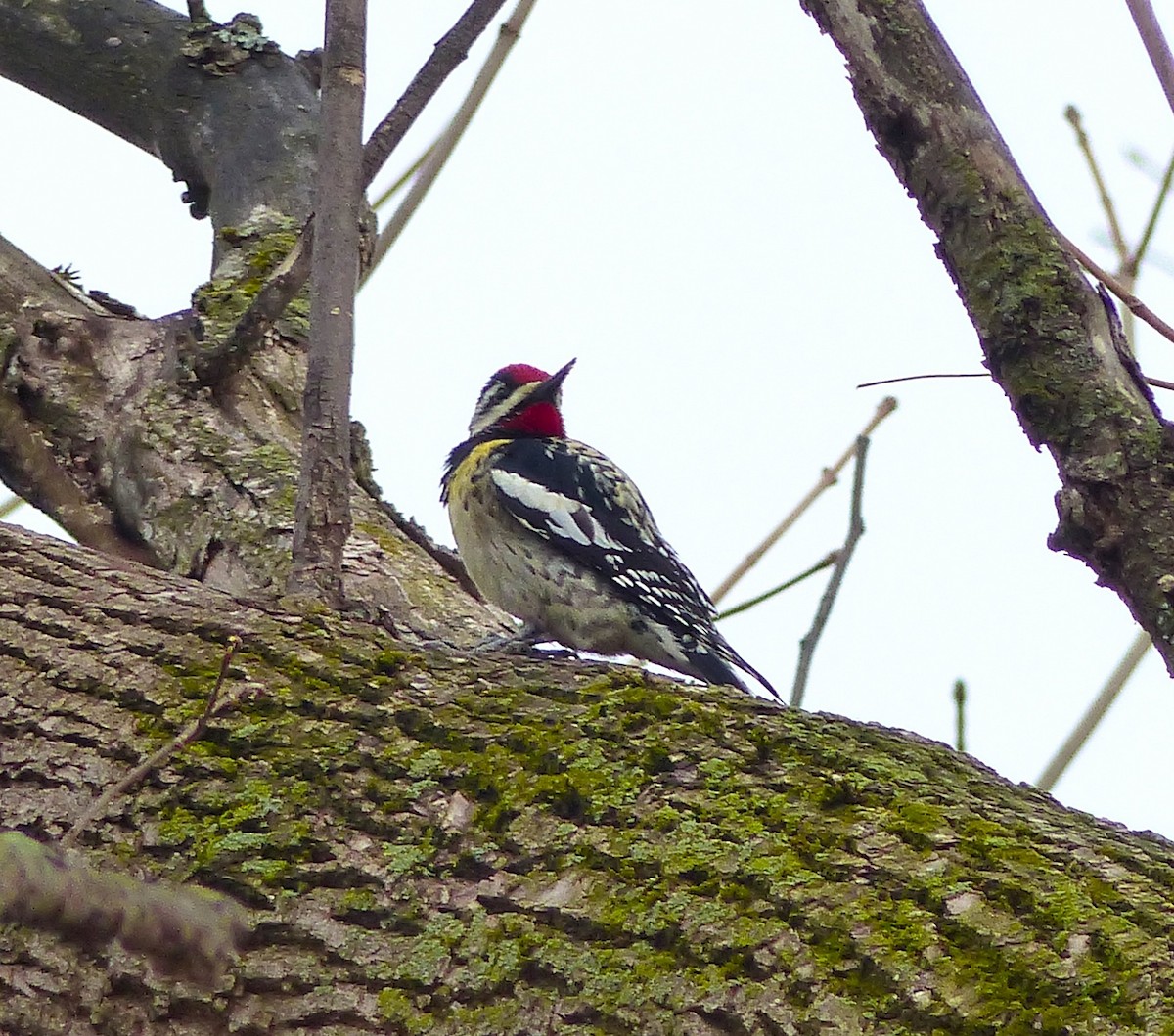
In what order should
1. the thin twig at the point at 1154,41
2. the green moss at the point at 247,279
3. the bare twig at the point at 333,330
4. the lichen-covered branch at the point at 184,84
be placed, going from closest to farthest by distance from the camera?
the thin twig at the point at 1154,41 < the bare twig at the point at 333,330 < the green moss at the point at 247,279 < the lichen-covered branch at the point at 184,84

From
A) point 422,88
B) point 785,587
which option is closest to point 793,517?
point 785,587

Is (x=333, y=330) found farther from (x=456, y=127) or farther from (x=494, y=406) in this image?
(x=494, y=406)

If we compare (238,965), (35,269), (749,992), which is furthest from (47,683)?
(35,269)

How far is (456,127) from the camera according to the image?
10.5 feet

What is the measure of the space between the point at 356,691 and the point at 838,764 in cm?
60

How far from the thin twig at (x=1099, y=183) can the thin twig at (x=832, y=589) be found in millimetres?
567

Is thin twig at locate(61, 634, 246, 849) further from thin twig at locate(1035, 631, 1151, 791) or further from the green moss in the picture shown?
the green moss

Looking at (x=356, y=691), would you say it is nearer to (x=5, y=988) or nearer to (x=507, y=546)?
(x=5, y=988)

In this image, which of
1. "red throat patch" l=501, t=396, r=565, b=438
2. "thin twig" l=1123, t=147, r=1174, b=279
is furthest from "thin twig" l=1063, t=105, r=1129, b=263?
"red throat patch" l=501, t=396, r=565, b=438

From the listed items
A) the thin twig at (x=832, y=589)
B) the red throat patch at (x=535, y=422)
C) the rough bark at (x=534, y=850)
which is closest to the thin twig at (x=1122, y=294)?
the rough bark at (x=534, y=850)

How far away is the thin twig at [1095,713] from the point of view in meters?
2.60

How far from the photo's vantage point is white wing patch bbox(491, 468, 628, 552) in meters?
3.72

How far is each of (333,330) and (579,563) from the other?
4.84 feet

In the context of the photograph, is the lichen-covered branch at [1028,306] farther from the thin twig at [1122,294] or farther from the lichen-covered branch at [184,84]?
the lichen-covered branch at [184,84]
